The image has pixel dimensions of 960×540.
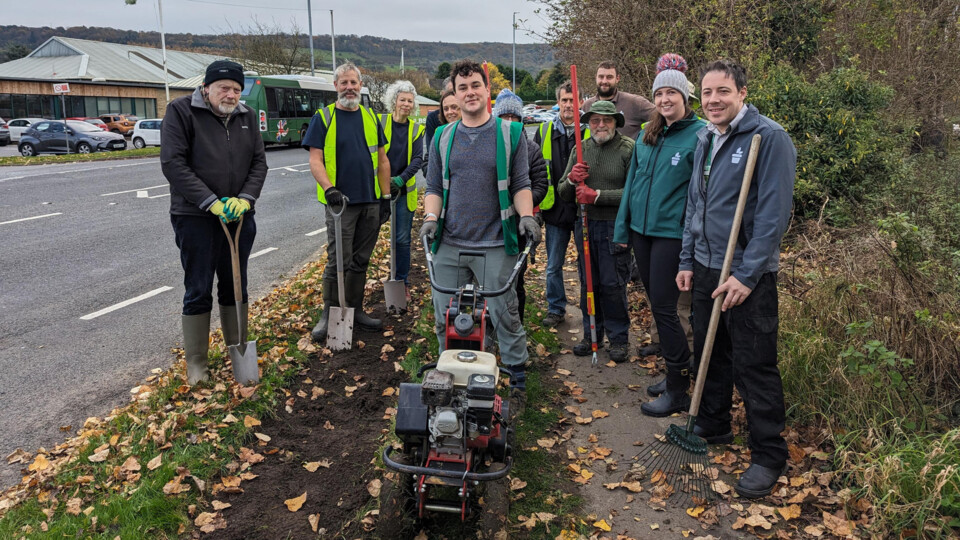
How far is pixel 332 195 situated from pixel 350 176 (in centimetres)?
33

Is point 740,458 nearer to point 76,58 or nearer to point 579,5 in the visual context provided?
point 579,5

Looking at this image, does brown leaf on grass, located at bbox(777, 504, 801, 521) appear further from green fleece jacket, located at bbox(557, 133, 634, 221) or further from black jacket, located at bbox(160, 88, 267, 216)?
black jacket, located at bbox(160, 88, 267, 216)

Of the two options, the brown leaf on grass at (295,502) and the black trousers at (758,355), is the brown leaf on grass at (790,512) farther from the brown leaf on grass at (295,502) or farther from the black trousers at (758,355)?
the brown leaf on grass at (295,502)

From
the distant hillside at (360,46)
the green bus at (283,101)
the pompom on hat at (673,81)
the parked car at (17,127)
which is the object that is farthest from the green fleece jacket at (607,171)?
the distant hillside at (360,46)

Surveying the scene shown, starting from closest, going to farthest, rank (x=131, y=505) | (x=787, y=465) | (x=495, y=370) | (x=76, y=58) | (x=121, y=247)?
1. (x=495, y=370)
2. (x=131, y=505)
3. (x=787, y=465)
4. (x=121, y=247)
5. (x=76, y=58)

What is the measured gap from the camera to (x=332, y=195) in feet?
18.4

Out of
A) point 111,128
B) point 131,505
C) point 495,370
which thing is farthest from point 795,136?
point 111,128

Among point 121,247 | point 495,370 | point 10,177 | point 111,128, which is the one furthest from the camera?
point 111,128

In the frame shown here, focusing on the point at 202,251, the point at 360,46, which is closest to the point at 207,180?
the point at 202,251

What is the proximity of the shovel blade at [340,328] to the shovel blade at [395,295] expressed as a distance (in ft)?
3.38

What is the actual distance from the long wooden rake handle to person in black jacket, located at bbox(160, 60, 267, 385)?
10.8 feet

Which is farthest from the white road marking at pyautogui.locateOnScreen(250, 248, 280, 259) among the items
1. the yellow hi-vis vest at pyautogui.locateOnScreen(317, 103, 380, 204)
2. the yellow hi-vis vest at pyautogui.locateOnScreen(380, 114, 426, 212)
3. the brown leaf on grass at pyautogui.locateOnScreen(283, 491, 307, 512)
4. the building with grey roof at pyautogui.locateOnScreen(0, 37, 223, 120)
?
the building with grey roof at pyautogui.locateOnScreen(0, 37, 223, 120)

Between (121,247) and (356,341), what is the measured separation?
5635 mm

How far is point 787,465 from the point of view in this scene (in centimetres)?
391
